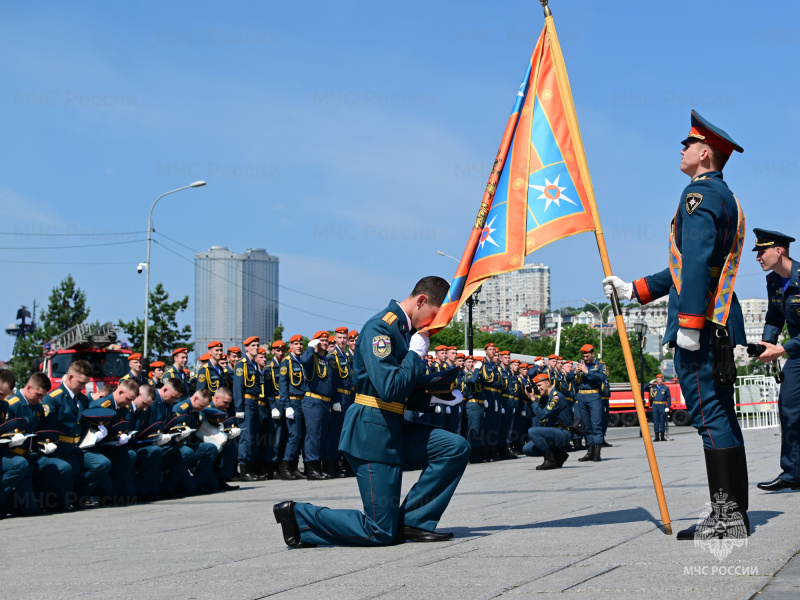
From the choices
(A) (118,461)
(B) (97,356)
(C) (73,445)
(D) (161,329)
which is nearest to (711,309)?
(C) (73,445)

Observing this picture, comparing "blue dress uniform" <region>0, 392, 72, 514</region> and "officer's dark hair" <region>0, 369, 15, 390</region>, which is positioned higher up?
"officer's dark hair" <region>0, 369, 15, 390</region>

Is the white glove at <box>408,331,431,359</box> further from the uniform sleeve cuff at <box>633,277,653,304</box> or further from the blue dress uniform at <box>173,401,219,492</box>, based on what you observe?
the blue dress uniform at <box>173,401,219,492</box>

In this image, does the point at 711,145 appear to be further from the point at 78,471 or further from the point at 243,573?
the point at 78,471

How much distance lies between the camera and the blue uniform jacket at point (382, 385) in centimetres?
615

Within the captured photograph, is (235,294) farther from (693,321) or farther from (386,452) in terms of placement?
(693,321)

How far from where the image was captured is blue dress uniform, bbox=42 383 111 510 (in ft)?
34.8

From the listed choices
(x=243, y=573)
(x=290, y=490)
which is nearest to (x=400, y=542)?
(x=243, y=573)

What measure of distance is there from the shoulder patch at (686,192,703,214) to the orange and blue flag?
35.8 inches

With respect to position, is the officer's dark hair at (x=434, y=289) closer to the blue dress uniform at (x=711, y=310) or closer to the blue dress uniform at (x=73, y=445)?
the blue dress uniform at (x=711, y=310)

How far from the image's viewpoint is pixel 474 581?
15.6 feet

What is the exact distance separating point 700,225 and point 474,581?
100 inches

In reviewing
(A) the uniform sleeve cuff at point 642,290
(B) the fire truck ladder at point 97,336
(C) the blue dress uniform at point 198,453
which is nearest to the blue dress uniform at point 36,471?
(C) the blue dress uniform at point 198,453

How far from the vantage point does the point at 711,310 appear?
233 inches

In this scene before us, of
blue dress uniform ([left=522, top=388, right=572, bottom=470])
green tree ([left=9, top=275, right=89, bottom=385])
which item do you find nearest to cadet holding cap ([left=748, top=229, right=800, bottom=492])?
blue dress uniform ([left=522, top=388, right=572, bottom=470])
